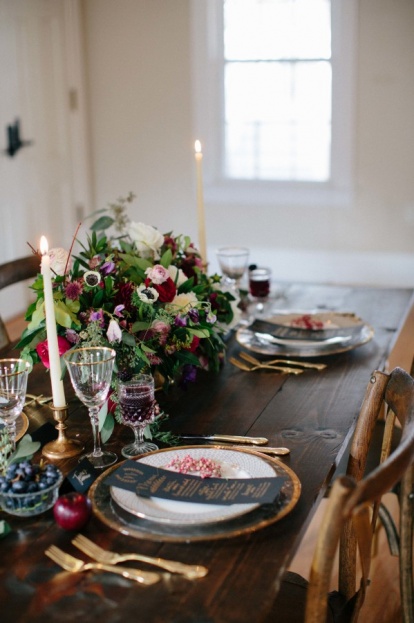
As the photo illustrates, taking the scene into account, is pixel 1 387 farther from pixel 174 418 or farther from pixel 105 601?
pixel 105 601

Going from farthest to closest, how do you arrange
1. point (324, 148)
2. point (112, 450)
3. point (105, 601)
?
point (324, 148) → point (112, 450) → point (105, 601)

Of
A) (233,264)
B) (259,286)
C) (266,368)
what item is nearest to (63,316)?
(266,368)

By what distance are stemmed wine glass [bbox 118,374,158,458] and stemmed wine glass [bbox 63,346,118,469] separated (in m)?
0.03

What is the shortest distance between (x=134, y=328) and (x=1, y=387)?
29 cm

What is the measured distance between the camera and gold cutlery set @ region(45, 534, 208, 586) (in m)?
1.08

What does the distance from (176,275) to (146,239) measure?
0.44 ft

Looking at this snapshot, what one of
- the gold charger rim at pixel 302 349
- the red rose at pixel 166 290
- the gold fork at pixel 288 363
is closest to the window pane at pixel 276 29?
the gold charger rim at pixel 302 349

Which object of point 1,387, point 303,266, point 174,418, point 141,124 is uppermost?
point 141,124

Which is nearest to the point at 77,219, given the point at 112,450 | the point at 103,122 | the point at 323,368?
the point at 103,122

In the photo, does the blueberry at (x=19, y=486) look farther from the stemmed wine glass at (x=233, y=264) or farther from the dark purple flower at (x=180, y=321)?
the stemmed wine glass at (x=233, y=264)

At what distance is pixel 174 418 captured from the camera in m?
1.63

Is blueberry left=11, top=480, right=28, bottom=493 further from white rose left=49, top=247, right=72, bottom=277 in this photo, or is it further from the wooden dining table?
white rose left=49, top=247, right=72, bottom=277

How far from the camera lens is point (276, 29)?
4.72 meters

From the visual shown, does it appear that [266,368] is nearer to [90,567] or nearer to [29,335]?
[29,335]
